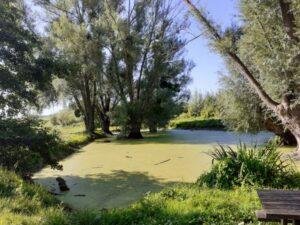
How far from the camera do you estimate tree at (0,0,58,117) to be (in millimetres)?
7750

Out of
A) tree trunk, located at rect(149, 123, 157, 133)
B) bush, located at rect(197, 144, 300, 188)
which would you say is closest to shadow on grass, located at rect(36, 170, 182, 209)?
bush, located at rect(197, 144, 300, 188)

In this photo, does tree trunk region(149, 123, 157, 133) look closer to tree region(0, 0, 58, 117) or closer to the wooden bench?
tree region(0, 0, 58, 117)

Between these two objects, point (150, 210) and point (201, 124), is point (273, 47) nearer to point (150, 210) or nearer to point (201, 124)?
point (150, 210)

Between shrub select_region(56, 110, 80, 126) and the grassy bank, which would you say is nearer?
the grassy bank

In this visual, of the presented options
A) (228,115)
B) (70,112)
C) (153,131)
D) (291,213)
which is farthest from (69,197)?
(70,112)

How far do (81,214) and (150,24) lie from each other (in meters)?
17.2

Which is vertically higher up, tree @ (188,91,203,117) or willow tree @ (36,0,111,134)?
willow tree @ (36,0,111,134)

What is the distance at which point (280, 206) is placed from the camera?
286cm

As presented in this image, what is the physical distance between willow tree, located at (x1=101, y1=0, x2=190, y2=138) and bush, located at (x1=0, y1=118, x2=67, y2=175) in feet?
39.7

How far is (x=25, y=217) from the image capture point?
12.7 ft

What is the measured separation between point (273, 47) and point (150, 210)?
6.85m

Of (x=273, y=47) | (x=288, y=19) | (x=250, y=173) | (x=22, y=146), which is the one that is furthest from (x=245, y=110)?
(x=22, y=146)

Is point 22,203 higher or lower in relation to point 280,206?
lower

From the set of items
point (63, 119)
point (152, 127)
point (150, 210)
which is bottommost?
point (150, 210)
